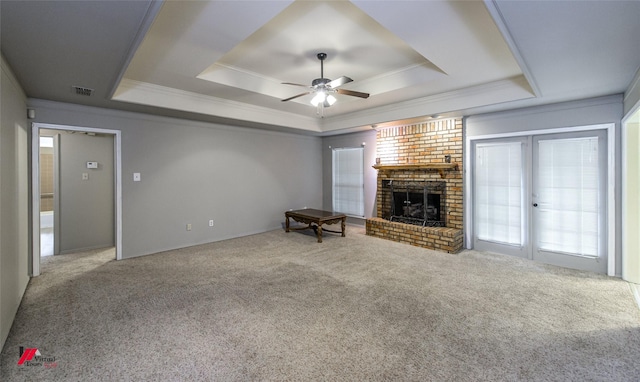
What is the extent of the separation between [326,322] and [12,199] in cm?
317

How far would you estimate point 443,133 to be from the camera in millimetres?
5184

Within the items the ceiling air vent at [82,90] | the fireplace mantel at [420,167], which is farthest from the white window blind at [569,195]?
the ceiling air vent at [82,90]

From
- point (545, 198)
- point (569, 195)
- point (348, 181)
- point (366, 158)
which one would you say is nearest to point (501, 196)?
point (545, 198)

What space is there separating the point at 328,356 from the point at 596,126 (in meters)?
4.42

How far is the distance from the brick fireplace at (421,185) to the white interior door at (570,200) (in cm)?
110

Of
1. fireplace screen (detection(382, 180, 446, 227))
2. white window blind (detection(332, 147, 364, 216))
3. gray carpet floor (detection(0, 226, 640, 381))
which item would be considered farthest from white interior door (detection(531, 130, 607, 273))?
white window blind (detection(332, 147, 364, 216))

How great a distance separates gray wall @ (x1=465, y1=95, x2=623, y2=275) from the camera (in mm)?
3646

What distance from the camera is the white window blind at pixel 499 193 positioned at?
4492 millimetres

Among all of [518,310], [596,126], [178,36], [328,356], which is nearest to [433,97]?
[596,126]

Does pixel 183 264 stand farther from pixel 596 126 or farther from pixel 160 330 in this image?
pixel 596 126

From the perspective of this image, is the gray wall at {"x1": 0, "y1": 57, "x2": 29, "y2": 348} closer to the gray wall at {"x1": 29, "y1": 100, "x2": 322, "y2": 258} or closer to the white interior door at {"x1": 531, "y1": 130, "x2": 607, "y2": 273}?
the gray wall at {"x1": 29, "y1": 100, "x2": 322, "y2": 258}

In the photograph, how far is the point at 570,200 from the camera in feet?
13.2

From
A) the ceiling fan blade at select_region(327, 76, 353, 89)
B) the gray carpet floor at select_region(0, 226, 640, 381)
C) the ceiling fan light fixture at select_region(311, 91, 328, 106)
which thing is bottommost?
the gray carpet floor at select_region(0, 226, 640, 381)

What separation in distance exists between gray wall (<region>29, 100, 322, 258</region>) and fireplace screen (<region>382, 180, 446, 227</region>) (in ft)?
7.45
